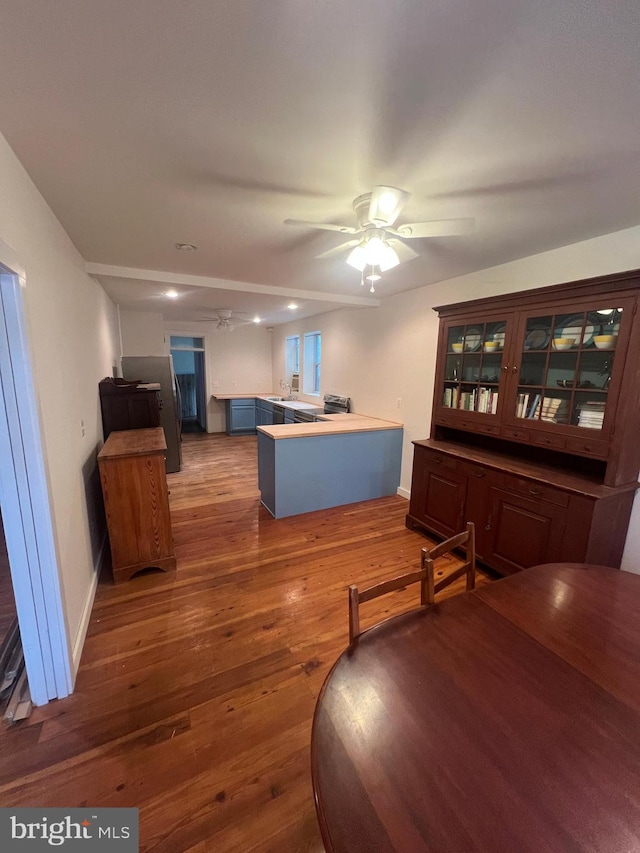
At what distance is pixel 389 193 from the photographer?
1.58m

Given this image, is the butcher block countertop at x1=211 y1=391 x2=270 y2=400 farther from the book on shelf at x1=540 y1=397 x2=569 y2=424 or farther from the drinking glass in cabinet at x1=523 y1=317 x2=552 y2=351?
the book on shelf at x1=540 y1=397 x2=569 y2=424

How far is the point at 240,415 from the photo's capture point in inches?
280

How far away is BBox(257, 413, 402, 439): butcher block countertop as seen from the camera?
334 cm

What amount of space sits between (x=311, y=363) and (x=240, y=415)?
6.49 ft

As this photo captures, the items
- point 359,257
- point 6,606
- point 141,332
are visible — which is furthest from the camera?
point 141,332

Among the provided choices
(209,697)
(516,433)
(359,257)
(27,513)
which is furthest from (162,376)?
(516,433)

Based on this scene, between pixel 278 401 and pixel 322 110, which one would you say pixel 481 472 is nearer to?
pixel 322 110

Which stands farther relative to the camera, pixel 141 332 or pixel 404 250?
pixel 141 332

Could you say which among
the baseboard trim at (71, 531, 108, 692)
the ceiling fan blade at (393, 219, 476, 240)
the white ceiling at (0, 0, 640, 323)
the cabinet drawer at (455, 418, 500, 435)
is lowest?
the baseboard trim at (71, 531, 108, 692)

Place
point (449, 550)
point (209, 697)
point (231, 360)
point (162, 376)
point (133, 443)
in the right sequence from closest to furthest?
point (449, 550)
point (209, 697)
point (133, 443)
point (162, 376)
point (231, 360)

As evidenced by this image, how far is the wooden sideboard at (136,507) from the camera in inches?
93.0

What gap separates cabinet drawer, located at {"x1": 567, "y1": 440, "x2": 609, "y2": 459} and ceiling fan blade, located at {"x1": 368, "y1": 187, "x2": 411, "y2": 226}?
179 centimetres

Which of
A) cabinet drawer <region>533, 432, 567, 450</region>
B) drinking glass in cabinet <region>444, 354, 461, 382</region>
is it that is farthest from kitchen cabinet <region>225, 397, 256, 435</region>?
cabinet drawer <region>533, 432, 567, 450</region>

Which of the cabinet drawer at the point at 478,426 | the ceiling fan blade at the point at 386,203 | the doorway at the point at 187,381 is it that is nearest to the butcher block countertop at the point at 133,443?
the ceiling fan blade at the point at 386,203
